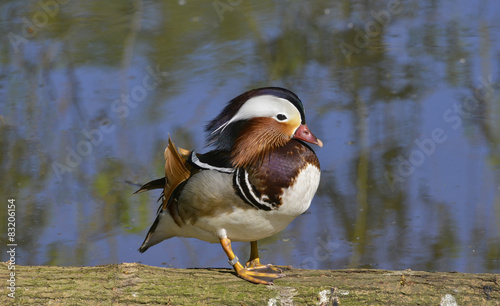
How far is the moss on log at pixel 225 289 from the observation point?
2227 mm

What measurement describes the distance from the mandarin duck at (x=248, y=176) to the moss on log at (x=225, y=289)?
0.14 m

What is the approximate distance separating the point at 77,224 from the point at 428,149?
207 cm

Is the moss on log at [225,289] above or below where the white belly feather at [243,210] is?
below

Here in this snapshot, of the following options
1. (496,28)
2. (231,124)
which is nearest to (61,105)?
(231,124)

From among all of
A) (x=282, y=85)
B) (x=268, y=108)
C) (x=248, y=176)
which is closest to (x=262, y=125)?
(x=268, y=108)

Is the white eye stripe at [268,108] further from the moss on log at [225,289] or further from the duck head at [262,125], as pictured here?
the moss on log at [225,289]

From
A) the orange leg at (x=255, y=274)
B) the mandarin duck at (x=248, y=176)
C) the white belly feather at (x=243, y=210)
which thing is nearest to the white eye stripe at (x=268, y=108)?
the mandarin duck at (x=248, y=176)

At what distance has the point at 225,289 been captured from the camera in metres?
2.33

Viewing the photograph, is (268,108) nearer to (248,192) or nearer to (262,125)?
(262,125)

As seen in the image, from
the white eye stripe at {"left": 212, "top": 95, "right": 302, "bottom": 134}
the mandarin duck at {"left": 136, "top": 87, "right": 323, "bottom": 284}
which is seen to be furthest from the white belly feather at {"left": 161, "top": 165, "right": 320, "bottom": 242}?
the white eye stripe at {"left": 212, "top": 95, "right": 302, "bottom": 134}

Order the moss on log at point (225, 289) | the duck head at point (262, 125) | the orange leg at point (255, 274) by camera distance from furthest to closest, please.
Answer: the duck head at point (262, 125) < the orange leg at point (255, 274) < the moss on log at point (225, 289)

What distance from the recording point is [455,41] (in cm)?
564

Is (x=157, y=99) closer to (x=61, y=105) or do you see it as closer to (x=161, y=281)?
(x=61, y=105)

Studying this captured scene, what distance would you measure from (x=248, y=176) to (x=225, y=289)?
388 mm
